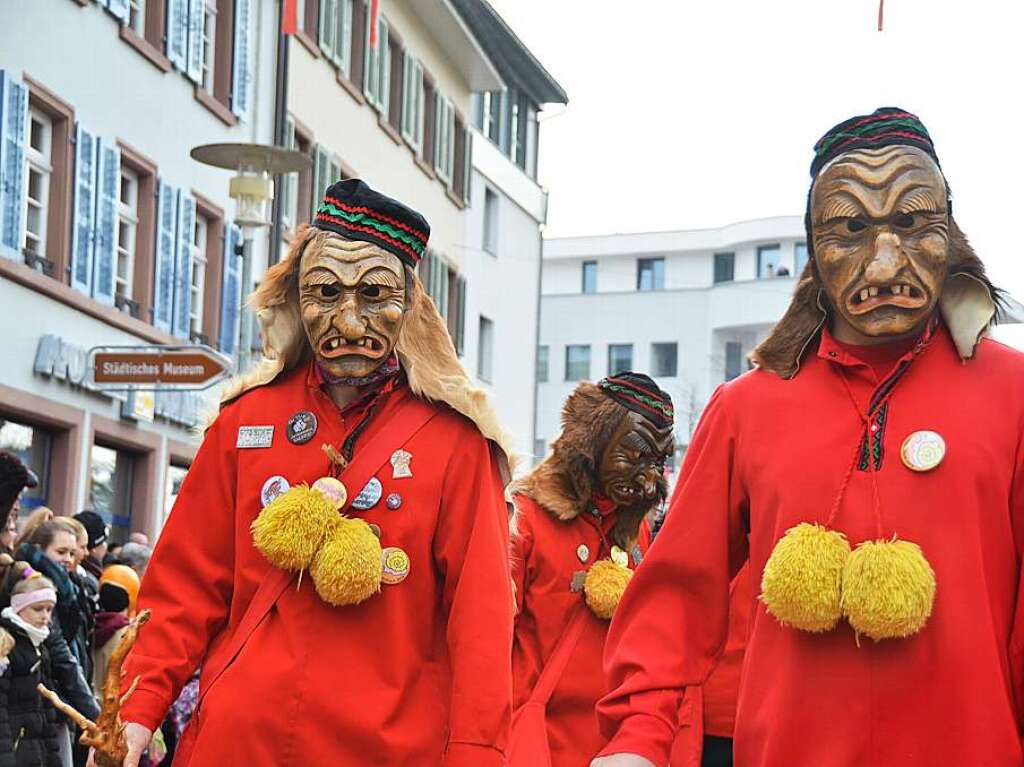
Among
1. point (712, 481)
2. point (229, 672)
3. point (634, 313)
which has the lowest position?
point (229, 672)

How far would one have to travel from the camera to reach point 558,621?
8.93 m

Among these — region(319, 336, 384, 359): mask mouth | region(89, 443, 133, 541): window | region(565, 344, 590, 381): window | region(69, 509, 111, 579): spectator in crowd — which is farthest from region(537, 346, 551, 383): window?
region(319, 336, 384, 359): mask mouth

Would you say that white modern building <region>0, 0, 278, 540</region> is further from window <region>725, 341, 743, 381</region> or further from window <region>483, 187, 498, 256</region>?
window <region>725, 341, 743, 381</region>

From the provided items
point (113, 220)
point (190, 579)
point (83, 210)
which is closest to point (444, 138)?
point (113, 220)

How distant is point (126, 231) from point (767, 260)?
53.7 m

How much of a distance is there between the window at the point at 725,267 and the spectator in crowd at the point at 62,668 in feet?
222

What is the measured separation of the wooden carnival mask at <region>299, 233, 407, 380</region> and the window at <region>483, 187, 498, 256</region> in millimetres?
37175

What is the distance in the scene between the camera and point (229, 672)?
5.70 m

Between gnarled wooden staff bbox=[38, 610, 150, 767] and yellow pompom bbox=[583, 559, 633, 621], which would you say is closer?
gnarled wooden staff bbox=[38, 610, 150, 767]

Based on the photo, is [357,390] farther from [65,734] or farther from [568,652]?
[65,734]

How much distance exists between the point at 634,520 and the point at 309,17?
21.9 m

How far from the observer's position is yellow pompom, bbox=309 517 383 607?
5.64 m

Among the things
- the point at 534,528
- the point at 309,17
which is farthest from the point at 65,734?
the point at 309,17

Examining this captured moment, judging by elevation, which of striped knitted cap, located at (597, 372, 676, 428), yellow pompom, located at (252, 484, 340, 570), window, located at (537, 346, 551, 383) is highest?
window, located at (537, 346, 551, 383)
